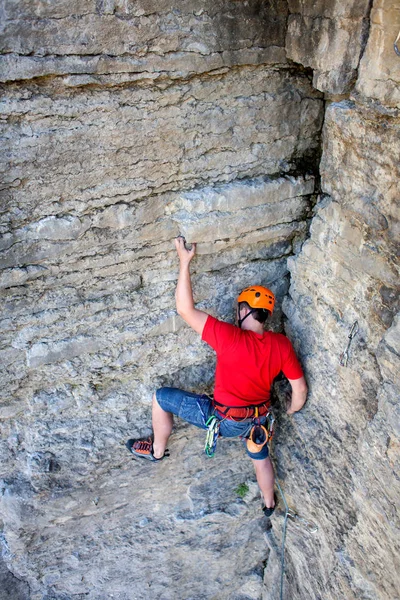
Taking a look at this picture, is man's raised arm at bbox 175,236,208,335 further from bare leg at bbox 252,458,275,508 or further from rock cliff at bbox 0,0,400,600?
bare leg at bbox 252,458,275,508

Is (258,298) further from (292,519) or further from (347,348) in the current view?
(292,519)

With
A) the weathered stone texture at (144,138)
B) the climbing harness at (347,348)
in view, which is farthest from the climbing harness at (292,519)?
the weathered stone texture at (144,138)

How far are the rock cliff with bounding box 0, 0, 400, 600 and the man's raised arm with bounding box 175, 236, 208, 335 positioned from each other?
7 cm

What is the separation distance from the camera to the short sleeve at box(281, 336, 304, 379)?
299 cm

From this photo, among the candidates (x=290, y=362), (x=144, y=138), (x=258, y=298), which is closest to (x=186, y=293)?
(x=258, y=298)

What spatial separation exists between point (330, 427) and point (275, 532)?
142 cm

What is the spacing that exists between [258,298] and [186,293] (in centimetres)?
39

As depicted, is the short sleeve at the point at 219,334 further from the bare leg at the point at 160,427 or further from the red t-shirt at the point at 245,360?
A: the bare leg at the point at 160,427

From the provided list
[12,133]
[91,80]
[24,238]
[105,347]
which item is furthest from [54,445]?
[91,80]

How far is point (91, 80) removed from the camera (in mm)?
2271

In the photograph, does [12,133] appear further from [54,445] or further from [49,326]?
[54,445]

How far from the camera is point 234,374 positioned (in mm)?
3006

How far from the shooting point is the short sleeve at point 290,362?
299 centimetres

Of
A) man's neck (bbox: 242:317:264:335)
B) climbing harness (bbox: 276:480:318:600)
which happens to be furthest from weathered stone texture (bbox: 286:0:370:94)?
climbing harness (bbox: 276:480:318:600)
